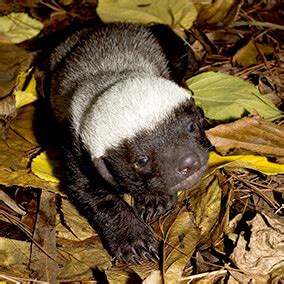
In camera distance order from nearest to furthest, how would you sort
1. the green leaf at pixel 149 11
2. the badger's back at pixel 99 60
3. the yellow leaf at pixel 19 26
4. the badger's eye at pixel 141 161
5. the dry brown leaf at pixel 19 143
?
the badger's eye at pixel 141 161 < the badger's back at pixel 99 60 < the dry brown leaf at pixel 19 143 < the green leaf at pixel 149 11 < the yellow leaf at pixel 19 26

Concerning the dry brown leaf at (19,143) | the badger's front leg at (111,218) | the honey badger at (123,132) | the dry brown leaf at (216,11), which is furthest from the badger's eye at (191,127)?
the dry brown leaf at (216,11)

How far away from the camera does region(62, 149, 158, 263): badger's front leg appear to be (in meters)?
4.25

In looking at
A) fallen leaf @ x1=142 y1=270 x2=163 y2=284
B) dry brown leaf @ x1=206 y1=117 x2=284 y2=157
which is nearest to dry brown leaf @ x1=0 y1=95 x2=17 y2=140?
dry brown leaf @ x1=206 y1=117 x2=284 y2=157

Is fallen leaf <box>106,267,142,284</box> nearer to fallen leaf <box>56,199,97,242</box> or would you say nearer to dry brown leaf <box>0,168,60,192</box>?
fallen leaf <box>56,199,97,242</box>

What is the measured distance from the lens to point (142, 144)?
3.88m

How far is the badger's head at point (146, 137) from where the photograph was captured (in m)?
3.85

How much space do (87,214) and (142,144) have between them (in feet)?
2.66

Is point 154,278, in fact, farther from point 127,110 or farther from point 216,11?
point 216,11

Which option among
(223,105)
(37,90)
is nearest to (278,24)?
(223,105)

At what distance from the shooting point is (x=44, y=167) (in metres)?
4.76

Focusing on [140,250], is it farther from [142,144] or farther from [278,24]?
[278,24]

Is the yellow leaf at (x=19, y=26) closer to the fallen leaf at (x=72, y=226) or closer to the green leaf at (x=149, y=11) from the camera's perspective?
the green leaf at (x=149, y=11)

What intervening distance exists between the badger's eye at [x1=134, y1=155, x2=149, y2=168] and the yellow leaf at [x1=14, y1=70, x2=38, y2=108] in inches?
63.8

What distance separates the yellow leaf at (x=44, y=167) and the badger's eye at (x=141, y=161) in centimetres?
90
